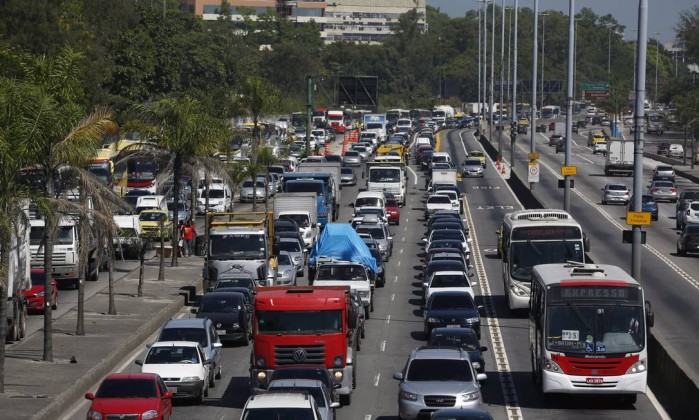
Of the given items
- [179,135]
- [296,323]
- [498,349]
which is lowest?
[498,349]

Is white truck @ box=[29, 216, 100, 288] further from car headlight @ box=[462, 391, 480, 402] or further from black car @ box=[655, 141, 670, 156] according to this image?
black car @ box=[655, 141, 670, 156]

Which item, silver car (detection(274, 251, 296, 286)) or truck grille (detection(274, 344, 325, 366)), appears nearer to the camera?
truck grille (detection(274, 344, 325, 366))

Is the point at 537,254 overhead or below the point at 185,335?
overhead

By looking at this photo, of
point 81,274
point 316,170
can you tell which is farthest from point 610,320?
point 316,170

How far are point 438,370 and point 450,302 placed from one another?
39.5 ft

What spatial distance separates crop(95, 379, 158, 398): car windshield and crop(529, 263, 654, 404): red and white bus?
329 inches

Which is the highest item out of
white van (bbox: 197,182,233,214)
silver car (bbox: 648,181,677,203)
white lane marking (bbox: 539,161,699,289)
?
white van (bbox: 197,182,233,214)

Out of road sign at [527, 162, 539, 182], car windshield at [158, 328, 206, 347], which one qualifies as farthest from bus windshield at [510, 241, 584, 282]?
road sign at [527, 162, 539, 182]

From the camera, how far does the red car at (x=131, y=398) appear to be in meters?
25.6

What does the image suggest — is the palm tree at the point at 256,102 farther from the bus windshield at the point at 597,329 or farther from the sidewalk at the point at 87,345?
the bus windshield at the point at 597,329

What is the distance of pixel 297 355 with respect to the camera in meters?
29.8

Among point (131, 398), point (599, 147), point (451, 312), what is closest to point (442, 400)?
point (131, 398)

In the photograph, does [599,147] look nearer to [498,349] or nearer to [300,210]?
[300,210]

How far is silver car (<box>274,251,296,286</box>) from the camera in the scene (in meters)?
48.4
